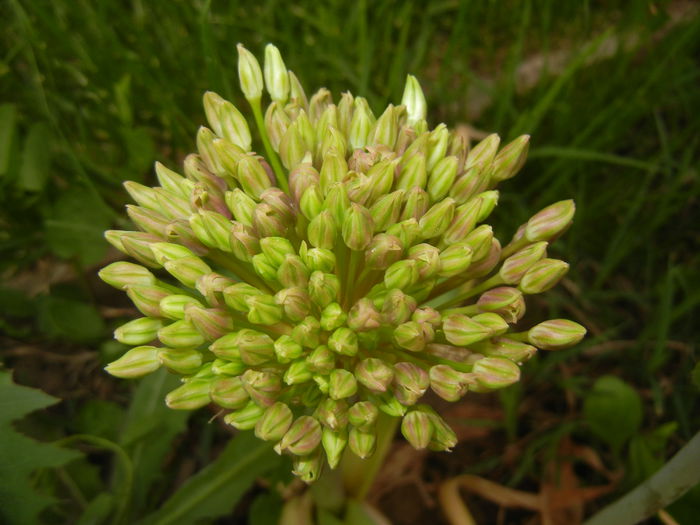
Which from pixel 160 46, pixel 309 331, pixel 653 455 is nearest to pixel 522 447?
pixel 653 455

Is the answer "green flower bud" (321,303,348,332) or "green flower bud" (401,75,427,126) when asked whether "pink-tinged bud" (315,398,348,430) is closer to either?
"green flower bud" (321,303,348,332)

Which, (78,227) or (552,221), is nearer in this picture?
(552,221)


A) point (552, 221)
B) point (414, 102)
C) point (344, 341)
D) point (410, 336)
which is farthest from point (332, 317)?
point (414, 102)

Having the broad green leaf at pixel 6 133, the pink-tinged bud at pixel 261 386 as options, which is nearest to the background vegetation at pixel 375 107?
the broad green leaf at pixel 6 133

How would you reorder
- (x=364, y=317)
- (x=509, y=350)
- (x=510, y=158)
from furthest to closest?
1. (x=510, y=158)
2. (x=509, y=350)
3. (x=364, y=317)

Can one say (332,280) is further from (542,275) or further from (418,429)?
(542,275)
